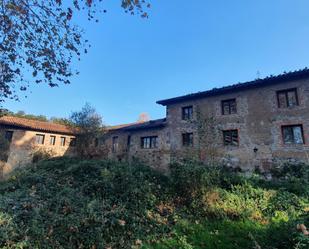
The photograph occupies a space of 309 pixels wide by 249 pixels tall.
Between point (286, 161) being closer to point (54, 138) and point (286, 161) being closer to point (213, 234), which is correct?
point (213, 234)

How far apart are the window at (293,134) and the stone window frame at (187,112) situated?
707cm

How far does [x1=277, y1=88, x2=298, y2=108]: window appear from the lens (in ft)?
50.7

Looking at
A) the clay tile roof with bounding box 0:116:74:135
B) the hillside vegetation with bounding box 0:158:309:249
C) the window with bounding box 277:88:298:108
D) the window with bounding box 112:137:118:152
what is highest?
the window with bounding box 277:88:298:108

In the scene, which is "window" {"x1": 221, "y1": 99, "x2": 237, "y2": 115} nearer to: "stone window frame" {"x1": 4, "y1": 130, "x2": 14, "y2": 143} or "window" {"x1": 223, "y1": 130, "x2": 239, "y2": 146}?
"window" {"x1": 223, "y1": 130, "x2": 239, "y2": 146}

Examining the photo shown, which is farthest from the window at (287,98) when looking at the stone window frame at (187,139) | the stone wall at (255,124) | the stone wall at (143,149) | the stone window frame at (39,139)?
the stone window frame at (39,139)

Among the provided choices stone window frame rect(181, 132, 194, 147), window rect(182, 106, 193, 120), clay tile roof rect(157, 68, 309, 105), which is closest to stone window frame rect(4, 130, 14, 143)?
clay tile roof rect(157, 68, 309, 105)

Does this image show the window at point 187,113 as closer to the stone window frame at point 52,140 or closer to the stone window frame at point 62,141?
the stone window frame at point 62,141

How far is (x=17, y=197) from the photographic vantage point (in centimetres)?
895

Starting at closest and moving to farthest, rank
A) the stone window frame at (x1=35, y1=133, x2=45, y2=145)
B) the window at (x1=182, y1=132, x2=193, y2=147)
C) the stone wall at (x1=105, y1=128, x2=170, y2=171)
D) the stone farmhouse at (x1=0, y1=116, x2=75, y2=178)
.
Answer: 1. the window at (x1=182, y1=132, x2=193, y2=147)
2. the stone wall at (x1=105, y1=128, x2=170, y2=171)
3. the stone farmhouse at (x1=0, y1=116, x2=75, y2=178)
4. the stone window frame at (x1=35, y1=133, x2=45, y2=145)

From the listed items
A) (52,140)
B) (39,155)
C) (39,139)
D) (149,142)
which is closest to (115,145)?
(149,142)

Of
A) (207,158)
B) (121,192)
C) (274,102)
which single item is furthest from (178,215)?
(274,102)

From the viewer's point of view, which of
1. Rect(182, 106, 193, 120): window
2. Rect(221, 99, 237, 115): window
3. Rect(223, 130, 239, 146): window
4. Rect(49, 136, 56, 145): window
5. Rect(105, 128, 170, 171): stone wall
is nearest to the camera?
Rect(223, 130, 239, 146): window

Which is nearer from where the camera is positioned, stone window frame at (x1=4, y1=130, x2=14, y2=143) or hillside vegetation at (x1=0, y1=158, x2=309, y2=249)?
hillside vegetation at (x1=0, y1=158, x2=309, y2=249)

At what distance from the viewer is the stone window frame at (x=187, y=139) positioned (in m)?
19.3
